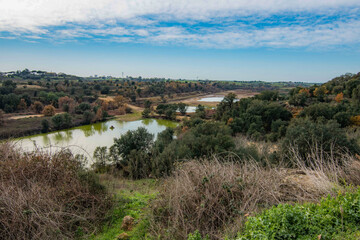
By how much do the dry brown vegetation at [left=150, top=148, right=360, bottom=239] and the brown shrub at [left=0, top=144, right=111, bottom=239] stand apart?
69.8 inches

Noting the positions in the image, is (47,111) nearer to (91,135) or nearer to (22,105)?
(22,105)

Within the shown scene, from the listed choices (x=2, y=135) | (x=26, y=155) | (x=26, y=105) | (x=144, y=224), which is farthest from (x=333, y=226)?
(x=26, y=105)

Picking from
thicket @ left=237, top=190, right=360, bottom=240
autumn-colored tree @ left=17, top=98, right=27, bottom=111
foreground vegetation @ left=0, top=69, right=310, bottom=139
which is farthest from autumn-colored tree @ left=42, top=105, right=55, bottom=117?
thicket @ left=237, top=190, right=360, bottom=240

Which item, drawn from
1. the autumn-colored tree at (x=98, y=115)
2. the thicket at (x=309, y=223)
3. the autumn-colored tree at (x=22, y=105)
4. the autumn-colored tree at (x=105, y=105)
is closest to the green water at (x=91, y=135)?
the autumn-colored tree at (x=98, y=115)

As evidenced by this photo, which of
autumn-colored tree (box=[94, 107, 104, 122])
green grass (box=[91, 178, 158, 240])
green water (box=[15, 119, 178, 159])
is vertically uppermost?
green grass (box=[91, 178, 158, 240])

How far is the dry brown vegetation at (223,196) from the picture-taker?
390 centimetres

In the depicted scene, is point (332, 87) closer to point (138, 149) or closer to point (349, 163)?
point (138, 149)

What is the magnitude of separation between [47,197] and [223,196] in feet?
13.1

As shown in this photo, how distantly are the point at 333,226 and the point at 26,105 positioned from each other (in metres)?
62.3

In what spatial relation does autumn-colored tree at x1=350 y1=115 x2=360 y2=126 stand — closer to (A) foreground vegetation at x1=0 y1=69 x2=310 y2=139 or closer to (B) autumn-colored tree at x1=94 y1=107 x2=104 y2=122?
(A) foreground vegetation at x1=0 y1=69 x2=310 y2=139

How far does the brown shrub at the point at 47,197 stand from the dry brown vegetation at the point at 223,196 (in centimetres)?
177

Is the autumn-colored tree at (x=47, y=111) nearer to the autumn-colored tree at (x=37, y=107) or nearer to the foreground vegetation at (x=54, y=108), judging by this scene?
the foreground vegetation at (x=54, y=108)

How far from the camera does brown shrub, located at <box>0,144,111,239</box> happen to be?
13.3 ft

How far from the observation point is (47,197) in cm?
453
